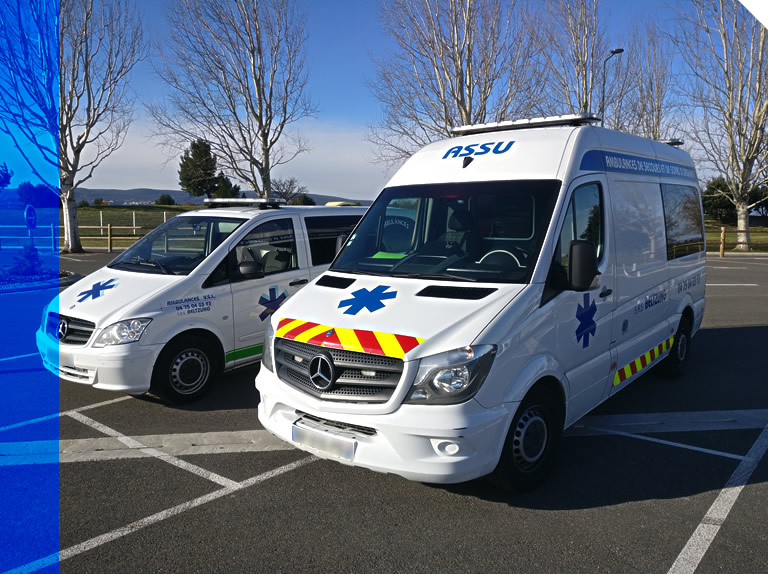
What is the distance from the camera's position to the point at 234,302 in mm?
6645

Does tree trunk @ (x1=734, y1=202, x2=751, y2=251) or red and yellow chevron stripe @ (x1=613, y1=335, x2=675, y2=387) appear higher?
tree trunk @ (x1=734, y1=202, x2=751, y2=251)

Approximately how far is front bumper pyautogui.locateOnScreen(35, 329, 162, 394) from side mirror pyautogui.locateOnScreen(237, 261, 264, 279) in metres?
1.20

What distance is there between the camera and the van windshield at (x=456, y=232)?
4.48 metres

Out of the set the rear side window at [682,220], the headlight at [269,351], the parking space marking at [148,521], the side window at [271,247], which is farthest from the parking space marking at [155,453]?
the rear side window at [682,220]

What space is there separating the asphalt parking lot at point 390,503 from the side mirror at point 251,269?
1.42 m

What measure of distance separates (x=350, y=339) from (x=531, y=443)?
141 centimetres

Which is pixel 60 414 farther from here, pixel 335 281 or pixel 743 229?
pixel 743 229

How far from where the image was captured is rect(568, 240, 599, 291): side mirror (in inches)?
165

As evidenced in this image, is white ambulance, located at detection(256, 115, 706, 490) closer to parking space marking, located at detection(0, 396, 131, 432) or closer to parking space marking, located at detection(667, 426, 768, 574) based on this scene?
parking space marking, located at detection(667, 426, 768, 574)

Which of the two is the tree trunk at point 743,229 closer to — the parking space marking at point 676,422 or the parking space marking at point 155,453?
the parking space marking at point 676,422

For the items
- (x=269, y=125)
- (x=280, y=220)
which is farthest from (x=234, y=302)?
(x=269, y=125)

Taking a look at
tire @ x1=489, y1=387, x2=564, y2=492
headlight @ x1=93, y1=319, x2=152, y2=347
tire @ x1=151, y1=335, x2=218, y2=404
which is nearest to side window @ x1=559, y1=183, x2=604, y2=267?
tire @ x1=489, y1=387, x2=564, y2=492

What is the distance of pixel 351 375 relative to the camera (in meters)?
3.92

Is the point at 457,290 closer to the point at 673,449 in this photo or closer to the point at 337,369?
the point at 337,369
